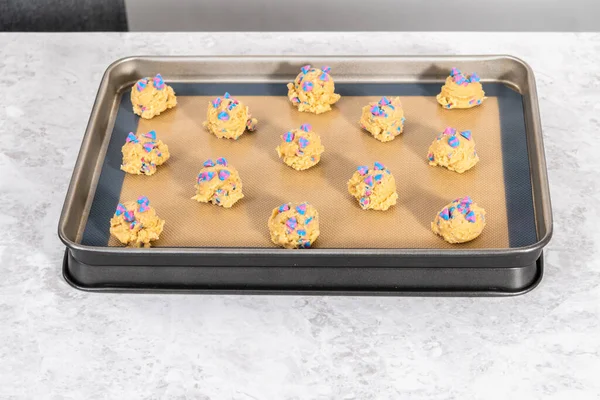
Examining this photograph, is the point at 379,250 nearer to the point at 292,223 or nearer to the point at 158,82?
the point at 292,223

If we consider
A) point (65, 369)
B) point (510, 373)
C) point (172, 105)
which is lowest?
point (65, 369)

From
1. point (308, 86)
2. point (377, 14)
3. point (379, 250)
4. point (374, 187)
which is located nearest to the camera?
point (379, 250)

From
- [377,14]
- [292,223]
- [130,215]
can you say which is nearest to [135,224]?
[130,215]

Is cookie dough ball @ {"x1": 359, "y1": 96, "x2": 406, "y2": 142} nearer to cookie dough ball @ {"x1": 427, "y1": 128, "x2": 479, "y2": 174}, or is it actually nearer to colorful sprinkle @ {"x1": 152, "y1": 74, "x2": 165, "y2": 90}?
cookie dough ball @ {"x1": 427, "y1": 128, "x2": 479, "y2": 174}

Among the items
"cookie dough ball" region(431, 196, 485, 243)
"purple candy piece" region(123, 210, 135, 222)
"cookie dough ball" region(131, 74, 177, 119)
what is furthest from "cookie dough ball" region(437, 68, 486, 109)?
"purple candy piece" region(123, 210, 135, 222)

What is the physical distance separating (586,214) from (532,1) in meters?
1.01

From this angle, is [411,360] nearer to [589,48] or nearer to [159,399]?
[159,399]

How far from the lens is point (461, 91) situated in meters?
1.82

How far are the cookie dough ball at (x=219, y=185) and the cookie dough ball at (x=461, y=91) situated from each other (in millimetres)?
511

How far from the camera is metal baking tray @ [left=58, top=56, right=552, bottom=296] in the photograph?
1528mm

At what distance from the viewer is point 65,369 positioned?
1474 mm

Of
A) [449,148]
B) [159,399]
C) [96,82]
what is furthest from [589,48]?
[159,399]

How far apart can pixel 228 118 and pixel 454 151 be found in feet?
1.54

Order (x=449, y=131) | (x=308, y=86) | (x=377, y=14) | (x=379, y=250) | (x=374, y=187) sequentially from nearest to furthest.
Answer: (x=379, y=250) → (x=374, y=187) → (x=449, y=131) → (x=308, y=86) → (x=377, y=14)
